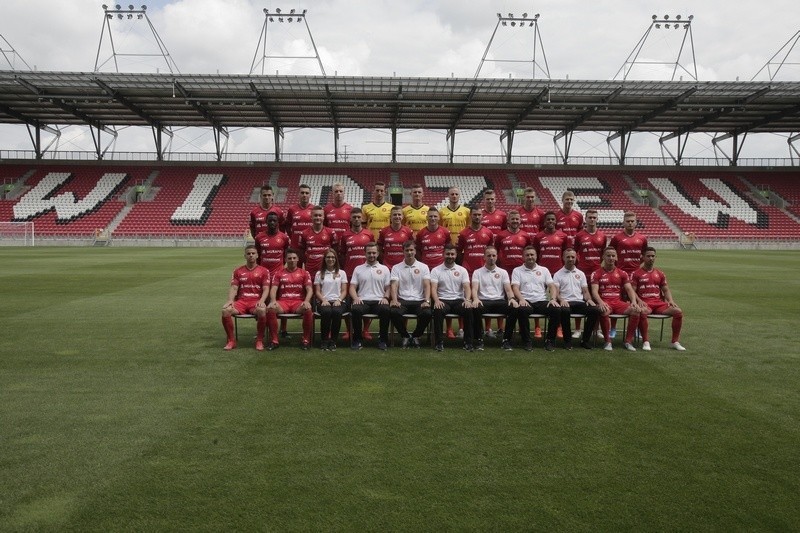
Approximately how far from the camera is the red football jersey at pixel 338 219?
8.33 meters

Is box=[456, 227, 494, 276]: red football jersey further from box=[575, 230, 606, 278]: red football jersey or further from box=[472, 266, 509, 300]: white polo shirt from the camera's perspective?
box=[575, 230, 606, 278]: red football jersey

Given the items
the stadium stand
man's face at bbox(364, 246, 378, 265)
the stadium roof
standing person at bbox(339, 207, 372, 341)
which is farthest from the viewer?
the stadium stand

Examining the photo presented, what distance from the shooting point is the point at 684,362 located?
6512 millimetres

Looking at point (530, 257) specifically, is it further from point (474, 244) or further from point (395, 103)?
point (395, 103)

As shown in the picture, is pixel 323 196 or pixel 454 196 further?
pixel 323 196

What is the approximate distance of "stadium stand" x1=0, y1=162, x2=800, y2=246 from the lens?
3678 centimetres

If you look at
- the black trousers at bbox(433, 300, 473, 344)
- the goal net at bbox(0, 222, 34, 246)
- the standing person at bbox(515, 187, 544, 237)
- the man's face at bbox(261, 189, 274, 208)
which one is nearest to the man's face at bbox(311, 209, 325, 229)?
the man's face at bbox(261, 189, 274, 208)

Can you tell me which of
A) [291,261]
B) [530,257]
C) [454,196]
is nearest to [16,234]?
[291,261]

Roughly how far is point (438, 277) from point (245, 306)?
8.62 ft

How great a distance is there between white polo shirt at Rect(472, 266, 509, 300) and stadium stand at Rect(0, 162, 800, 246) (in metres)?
30.1

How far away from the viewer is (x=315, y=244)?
25.8ft

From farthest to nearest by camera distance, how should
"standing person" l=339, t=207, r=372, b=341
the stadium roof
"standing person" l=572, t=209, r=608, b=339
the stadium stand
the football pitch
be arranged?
the stadium stand → the stadium roof → "standing person" l=572, t=209, r=608, b=339 → "standing person" l=339, t=207, r=372, b=341 → the football pitch

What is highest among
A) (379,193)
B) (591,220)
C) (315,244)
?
(379,193)

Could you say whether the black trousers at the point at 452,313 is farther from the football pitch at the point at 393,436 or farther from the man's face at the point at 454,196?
the man's face at the point at 454,196
